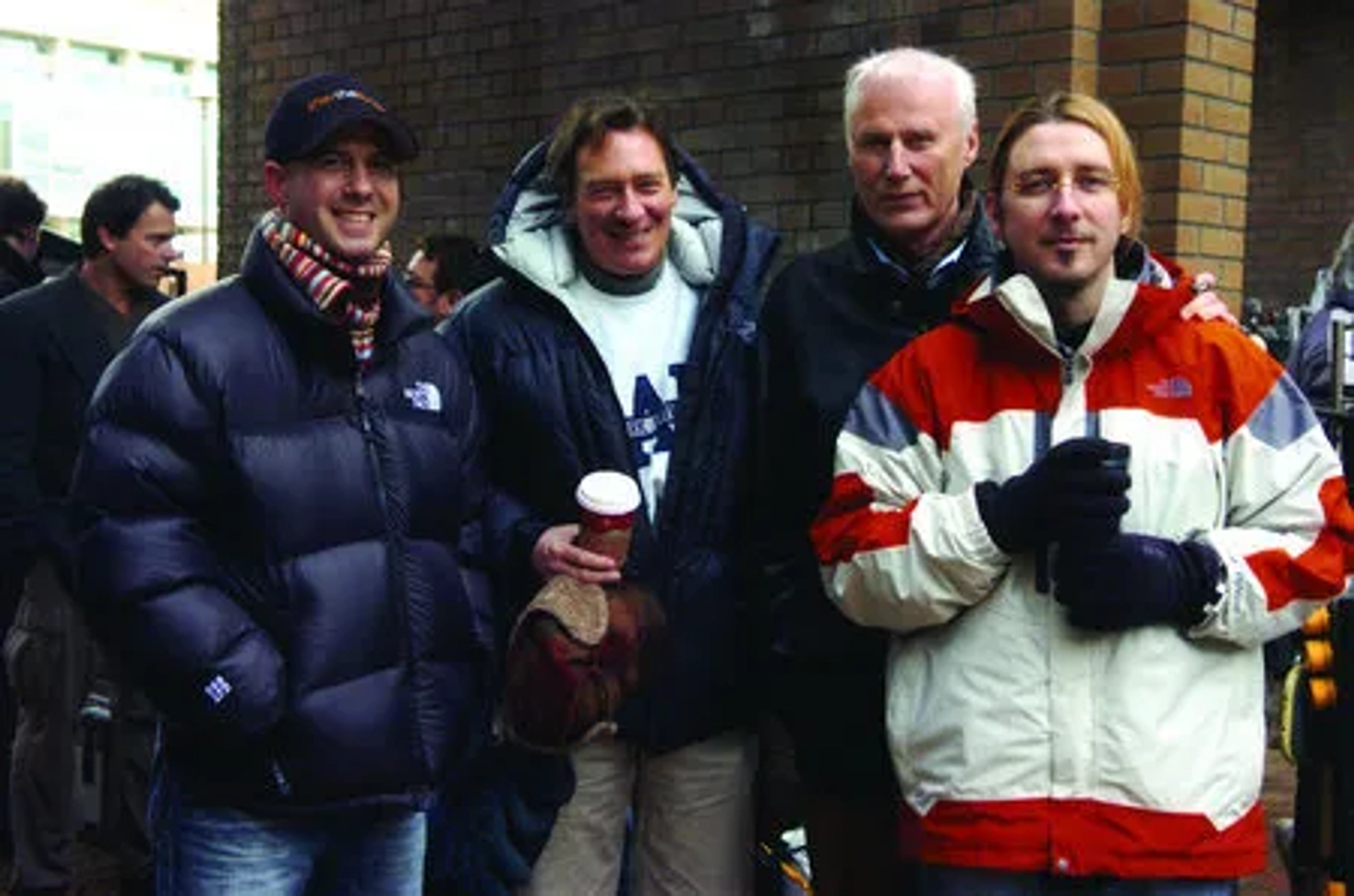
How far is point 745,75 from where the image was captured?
18.8ft

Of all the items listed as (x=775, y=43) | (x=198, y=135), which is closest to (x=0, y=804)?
(x=775, y=43)

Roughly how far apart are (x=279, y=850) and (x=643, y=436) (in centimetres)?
102

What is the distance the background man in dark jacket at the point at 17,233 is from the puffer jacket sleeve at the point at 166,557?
3535 mm

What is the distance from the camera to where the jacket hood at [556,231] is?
10.3 ft

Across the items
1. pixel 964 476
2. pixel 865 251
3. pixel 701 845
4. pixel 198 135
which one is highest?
pixel 198 135

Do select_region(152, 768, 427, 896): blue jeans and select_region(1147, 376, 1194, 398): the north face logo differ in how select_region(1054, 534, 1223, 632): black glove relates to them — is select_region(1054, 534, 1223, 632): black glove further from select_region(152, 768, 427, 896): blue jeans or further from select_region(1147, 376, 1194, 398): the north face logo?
select_region(152, 768, 427, 896): blue jeans

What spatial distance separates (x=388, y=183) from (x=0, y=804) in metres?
3.42

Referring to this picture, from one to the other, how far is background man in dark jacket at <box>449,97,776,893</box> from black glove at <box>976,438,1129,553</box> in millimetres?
804

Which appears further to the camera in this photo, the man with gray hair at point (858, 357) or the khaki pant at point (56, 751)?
the khaki pant at point (56, 751)

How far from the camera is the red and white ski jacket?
2408 millimetres

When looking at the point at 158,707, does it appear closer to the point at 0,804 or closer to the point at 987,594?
the point at 987,594

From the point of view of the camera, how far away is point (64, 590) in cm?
463

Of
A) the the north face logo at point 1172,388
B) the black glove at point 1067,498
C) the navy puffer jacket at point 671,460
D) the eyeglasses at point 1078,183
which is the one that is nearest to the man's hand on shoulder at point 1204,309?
the the north face logo at point 1172,388

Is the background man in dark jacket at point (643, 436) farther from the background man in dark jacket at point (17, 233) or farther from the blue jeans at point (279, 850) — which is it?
the background man in dark jacket at point (17, 233)
